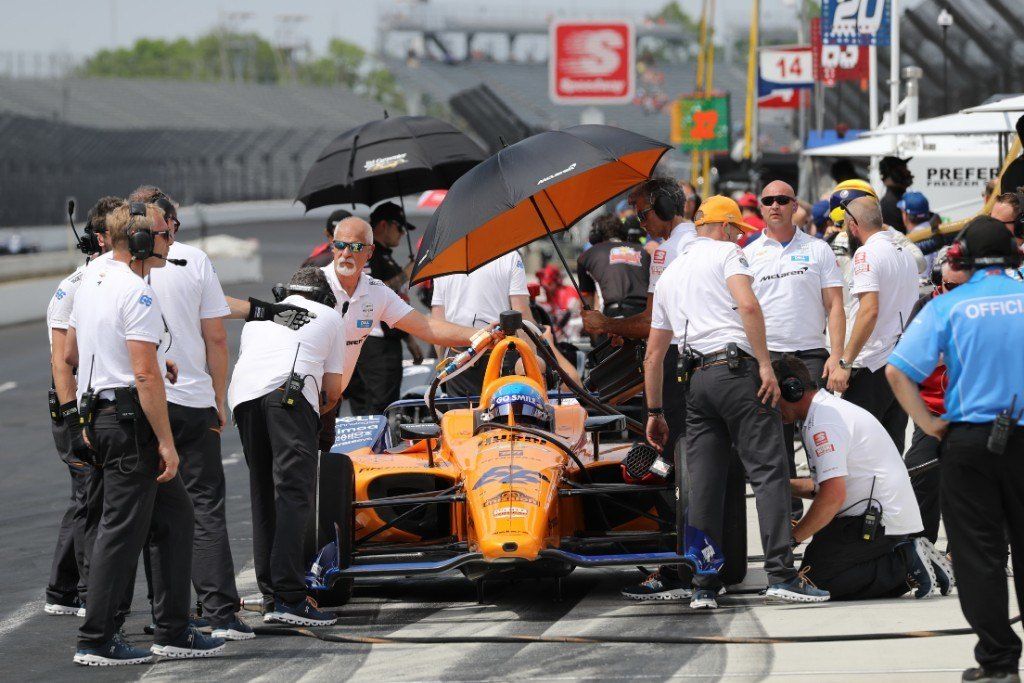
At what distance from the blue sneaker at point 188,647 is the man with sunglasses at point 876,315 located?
3496 mm

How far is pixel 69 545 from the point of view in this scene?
7449 millimetres

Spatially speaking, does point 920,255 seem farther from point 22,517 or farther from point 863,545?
point 22,517

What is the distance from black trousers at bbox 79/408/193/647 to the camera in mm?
6211

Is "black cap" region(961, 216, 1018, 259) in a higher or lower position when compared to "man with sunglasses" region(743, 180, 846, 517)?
higher

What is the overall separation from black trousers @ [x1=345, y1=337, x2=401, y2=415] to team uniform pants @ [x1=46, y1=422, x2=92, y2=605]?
118 inches

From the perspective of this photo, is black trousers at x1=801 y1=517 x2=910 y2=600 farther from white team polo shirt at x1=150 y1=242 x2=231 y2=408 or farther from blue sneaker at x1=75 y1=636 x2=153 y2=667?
blue sneaker at x1=75 y1=636 x2=153 y2=667

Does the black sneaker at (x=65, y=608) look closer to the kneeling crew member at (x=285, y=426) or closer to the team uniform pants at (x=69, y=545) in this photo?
the team uniform pants at (x=69, y=545)

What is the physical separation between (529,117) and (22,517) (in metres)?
64.6

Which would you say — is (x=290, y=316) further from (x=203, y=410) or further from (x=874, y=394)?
(x=874, y=394)

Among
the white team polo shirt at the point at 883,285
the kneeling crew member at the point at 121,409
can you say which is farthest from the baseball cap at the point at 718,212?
the kneeling crew member at the point at 121,409

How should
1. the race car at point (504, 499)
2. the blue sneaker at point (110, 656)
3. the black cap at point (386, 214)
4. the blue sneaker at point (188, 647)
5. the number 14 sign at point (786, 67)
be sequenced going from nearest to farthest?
the blue sneaker at point (110, 656) → the blue sneaker at point (188, 647) → the race car at point (504, 499) → the black cap at point (386, 214) → the number 14 sign at point (786, 67)

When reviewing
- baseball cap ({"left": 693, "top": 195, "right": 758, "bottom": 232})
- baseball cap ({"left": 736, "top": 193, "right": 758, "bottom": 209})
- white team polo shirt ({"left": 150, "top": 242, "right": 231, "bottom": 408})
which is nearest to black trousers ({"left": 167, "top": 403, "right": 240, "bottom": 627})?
white team polo shirt ({"left": 150, "top": 242, "right": 231, "bottom": 408})

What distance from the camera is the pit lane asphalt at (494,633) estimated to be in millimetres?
6016

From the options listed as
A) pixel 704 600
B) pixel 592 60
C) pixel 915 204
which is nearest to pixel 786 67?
pixel 592 60
